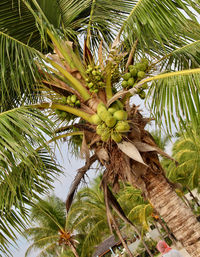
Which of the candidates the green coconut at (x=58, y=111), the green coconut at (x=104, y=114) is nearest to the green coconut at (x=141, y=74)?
the green coconut at (x=104, y=114)

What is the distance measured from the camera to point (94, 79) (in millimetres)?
2891

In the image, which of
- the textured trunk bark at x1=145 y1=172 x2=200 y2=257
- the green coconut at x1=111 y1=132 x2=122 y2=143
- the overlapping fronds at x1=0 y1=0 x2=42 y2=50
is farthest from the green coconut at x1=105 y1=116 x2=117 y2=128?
the overlapping fronds at x1=0 y1=0 x2=42 y2=50

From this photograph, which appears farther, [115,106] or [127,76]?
[127,76]

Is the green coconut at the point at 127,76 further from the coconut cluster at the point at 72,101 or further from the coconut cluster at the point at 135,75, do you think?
the coconut cluster at the point at 72,101

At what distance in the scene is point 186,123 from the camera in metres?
2.50

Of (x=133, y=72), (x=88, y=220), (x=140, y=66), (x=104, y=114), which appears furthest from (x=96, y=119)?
(x=88, y=220)

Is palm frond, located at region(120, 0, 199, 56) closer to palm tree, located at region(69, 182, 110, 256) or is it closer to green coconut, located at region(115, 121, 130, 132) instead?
green coconut, located at region(115, 121, 130, 132)

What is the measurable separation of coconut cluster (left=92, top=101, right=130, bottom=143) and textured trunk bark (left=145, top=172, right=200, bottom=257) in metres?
0.59

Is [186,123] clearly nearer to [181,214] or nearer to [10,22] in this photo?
[181,214]

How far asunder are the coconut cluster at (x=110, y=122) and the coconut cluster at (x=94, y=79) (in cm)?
27

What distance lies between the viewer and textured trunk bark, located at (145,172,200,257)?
2623 mm

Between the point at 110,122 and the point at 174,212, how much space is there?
1095 millimetres

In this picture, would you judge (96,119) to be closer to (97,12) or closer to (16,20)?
(16,20)

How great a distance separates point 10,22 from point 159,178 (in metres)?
2.48
